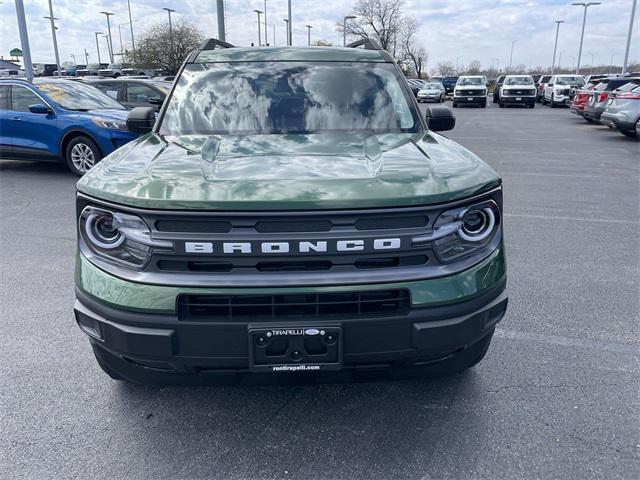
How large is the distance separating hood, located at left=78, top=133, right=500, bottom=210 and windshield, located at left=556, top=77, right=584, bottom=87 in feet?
105

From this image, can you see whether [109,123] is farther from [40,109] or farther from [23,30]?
[23,30]

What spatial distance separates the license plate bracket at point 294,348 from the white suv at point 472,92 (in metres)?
31.6

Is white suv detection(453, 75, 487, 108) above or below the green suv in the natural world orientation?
below

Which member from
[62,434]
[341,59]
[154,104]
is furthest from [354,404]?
[154,104]

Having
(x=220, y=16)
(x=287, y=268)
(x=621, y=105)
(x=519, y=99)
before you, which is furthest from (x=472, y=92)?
(x=287, y=268)

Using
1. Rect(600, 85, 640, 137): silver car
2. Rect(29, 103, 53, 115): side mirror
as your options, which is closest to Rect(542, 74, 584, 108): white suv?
Rect(600, 85, 640, 137): silver car

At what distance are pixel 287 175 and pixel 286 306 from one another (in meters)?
0.58

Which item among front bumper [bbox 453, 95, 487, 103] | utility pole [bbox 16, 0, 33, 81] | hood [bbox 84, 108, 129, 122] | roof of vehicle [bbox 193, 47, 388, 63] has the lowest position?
front bumper [bbox 453, 95, 487, 103]

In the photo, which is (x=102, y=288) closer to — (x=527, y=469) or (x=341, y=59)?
(x=527, y=469)

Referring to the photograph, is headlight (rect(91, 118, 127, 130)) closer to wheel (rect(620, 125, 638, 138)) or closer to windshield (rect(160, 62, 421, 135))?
windshield (rect(160, 62, 421, 135))

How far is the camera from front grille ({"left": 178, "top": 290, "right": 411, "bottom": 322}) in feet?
7.11

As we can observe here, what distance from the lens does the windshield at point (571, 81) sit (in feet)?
100

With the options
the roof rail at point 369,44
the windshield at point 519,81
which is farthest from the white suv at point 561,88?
the roof rail at point 369,44

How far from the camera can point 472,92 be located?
3125cm
